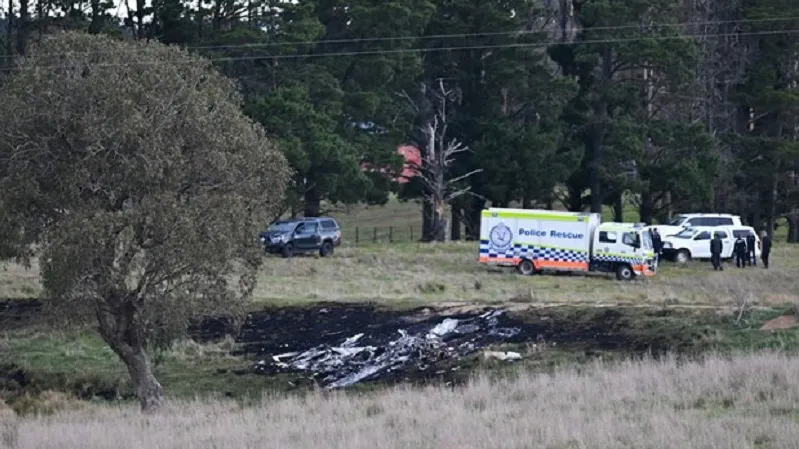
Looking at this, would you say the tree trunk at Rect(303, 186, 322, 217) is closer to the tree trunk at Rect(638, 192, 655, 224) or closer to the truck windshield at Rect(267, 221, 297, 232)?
the truck windshield at Rect(267, 221, 297, 232)

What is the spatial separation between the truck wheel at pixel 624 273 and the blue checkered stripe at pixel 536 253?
4.25 feet

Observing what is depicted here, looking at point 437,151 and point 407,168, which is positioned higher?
point 437,151

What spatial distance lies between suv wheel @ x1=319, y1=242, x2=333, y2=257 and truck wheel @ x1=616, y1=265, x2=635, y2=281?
13.3m

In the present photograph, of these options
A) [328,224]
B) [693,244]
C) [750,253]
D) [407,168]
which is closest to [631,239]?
[693,244]

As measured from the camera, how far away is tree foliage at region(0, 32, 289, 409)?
2417 centimetres

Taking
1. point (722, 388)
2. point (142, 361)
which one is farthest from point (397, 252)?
point (722, 388)

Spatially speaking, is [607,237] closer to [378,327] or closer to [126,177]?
[378,327]

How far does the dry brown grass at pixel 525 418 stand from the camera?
14.0 meters

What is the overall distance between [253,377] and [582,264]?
20690mm

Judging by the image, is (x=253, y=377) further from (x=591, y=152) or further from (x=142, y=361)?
(x=591, y=152)

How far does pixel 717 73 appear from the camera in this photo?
67.4m

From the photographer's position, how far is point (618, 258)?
4775 centimetres

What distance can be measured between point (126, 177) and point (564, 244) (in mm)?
26533

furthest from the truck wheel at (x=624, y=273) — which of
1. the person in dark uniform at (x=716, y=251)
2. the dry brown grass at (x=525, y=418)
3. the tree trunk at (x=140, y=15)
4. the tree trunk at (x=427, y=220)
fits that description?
the tree trunk at (x=140, y=15)
